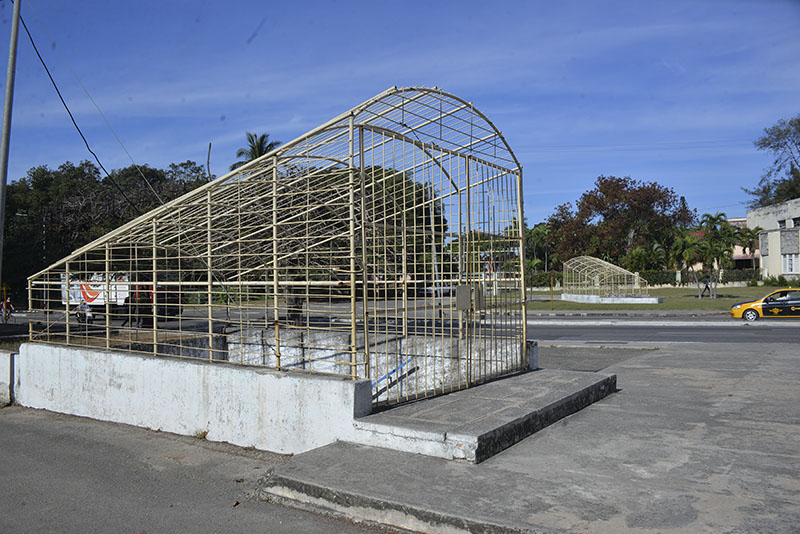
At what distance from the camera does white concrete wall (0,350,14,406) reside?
31.5 ft

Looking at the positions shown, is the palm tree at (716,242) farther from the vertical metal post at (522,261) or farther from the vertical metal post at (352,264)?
the vertical metal post at (352,264)

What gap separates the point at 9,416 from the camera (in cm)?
883

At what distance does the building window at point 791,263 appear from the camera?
5209 cm

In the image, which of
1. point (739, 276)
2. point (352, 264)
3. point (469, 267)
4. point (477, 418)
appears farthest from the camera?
point (739, 276)

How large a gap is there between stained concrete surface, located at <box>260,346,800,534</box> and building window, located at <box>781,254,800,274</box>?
53.3 metres

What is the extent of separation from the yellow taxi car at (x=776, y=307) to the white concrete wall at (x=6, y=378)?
2417cm

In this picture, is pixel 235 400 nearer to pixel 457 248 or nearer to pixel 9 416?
pixel 457 248

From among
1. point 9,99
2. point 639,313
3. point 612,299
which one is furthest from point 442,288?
point 612,299

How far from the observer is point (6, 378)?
9633mm

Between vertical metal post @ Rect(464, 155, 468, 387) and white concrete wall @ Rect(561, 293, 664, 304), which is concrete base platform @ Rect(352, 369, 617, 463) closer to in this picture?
vertical metal post @ Rect(464, 155, 468, 387)

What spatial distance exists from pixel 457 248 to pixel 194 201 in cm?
357

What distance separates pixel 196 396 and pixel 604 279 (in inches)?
1378

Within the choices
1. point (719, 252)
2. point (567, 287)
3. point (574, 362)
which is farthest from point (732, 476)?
point (719, 252)

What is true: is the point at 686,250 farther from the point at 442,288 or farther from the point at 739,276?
the point at 442,288
